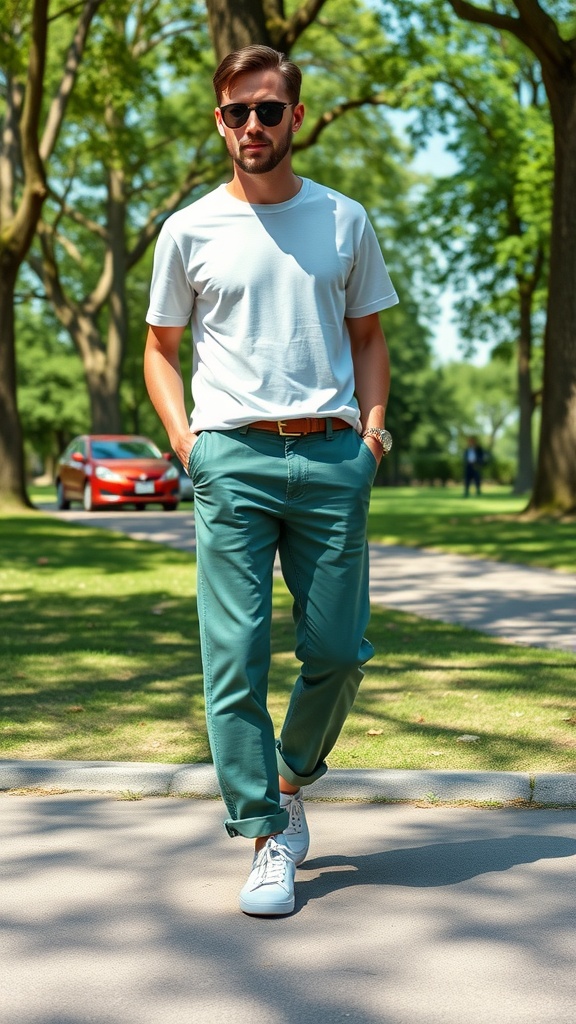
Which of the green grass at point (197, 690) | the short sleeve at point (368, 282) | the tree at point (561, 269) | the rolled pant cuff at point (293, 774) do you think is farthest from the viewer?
the tree at point (561, 269)

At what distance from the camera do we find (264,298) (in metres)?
4.05

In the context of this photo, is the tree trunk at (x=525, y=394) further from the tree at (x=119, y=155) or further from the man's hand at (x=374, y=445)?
the man's hand at (x=374, y=445)

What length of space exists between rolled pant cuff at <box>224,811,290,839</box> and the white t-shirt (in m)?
1.09

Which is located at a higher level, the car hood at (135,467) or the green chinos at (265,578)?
the green chinos at (265,578)

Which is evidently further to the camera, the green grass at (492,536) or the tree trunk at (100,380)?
the tree trunk at (100,380)

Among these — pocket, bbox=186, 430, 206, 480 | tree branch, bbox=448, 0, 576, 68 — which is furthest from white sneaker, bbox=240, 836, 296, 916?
tree branch, bbox=448, 0, 576, 68

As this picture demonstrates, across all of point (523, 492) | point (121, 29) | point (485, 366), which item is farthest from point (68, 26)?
point (485, 366)

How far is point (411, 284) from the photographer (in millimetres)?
54750

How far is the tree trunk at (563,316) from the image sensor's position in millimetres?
19219

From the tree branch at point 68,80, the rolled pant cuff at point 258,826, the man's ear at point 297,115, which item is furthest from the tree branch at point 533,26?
the rolled pant cuff at point 258,826

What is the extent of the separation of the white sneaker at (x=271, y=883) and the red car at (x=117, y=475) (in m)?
23.5

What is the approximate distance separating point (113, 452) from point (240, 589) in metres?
24.5

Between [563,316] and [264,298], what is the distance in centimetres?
1574

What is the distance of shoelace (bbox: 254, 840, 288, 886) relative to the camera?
160 inches
